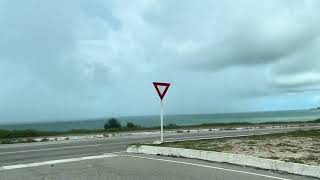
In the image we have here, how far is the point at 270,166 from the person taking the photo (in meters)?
12.8

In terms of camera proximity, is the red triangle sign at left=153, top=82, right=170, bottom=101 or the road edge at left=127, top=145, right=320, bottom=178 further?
the red triangle sign at left=153, top=82, right=170, bottom=101

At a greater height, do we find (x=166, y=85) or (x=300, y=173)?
(x=166, y=85)

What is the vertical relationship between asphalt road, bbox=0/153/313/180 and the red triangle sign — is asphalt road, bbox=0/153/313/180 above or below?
below

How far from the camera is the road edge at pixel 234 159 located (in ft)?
38.9

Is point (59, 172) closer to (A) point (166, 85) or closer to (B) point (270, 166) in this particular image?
(B) point (270, 166)

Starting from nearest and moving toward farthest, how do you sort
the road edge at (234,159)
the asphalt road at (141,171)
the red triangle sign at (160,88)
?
the asphalt road at (141,171) → the road edge at (234,159) → the red triangle sign at (160,88)

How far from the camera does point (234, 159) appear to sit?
13961mm

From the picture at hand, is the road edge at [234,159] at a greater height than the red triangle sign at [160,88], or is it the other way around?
the red triangle sign at [160,88]

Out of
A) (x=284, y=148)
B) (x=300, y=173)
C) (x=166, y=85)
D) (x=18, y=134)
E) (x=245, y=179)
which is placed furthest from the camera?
(x=18, y=134)

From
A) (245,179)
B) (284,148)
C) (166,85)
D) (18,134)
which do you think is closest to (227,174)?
(245,179)

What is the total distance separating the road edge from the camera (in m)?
11.9

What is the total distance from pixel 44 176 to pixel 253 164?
5.73 metres

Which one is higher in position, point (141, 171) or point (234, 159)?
point (234, 159)

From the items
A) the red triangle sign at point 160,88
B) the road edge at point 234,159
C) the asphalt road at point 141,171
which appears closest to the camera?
the asphalt road at point 141,171
